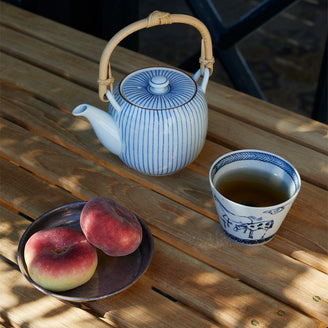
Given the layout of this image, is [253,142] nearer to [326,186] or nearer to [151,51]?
[326,186]

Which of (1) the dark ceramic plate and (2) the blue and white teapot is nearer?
(1) the dark ceramic plate

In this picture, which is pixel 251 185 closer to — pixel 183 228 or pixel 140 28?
pixel 183 228

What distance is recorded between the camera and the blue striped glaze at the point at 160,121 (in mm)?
939

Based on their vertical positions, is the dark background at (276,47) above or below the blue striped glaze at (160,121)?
below

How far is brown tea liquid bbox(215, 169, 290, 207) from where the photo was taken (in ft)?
2.94

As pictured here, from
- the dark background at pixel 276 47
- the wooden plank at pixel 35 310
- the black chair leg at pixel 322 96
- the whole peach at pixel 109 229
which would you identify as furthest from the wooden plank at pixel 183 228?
the dark background at pixel 276 47

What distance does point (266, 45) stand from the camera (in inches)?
116

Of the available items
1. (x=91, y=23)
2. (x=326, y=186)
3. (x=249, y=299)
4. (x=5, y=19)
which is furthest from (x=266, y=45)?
(x=249, y=299)

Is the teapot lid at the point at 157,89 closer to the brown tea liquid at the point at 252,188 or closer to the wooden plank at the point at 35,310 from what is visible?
the brown tea liquid at the point at 252,188

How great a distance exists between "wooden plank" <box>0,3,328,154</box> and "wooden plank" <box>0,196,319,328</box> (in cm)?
41

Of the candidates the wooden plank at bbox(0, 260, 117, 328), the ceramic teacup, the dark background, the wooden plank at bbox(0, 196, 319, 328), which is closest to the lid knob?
the ceramic teacup

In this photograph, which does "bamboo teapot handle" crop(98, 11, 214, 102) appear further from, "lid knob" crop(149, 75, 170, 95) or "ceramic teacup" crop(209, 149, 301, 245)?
"ceramic teacup" crop(209, 149, 301, 245)

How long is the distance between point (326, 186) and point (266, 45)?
2061 millimetres

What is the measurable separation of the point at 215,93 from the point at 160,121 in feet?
1.24
